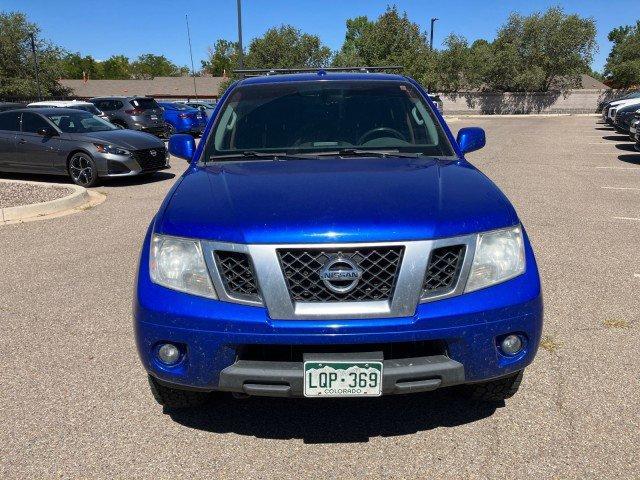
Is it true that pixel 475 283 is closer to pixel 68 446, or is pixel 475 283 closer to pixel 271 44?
pixel 68 446

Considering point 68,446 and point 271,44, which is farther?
point 271,44

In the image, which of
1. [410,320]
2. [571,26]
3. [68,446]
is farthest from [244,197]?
[571,26]

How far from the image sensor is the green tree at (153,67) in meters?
140

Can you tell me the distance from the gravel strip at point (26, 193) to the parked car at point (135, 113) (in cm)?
982

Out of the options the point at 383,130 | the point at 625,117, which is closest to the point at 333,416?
the point at 383,130

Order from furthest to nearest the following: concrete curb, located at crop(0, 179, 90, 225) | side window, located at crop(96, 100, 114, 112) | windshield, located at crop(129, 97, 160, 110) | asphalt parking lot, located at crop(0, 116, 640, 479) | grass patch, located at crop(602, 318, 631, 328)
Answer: side window, located at crop(96, 100, 114, 112) → windshield, located at crop(129, 97, 160, 110) → concrete curb, located at crop(0, 179, 90, 225) → grass patch, located at crop(602, 318, 631, 328) → asphalt parking lot, located at crop(0, 116, 640, 479)

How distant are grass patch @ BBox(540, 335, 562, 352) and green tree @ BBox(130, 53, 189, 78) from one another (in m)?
142

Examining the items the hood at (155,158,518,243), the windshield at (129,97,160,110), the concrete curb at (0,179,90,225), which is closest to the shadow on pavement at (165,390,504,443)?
the hood at (155,158,518,243)

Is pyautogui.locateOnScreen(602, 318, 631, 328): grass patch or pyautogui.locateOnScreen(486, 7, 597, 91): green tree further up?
pyautogui.locateOnScreen(486, 7, 597, 91): green tree

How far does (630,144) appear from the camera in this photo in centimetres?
1941

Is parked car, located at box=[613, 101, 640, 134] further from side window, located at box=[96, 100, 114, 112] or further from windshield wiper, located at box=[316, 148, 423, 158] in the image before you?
windshield wiper, located at box=[316, 148, 423, 158]

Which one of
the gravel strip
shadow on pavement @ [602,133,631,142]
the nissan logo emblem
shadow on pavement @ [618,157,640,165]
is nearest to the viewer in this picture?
the nissan logo emblem

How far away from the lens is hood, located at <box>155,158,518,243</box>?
248 centimetres

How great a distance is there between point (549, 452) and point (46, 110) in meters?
11.6
